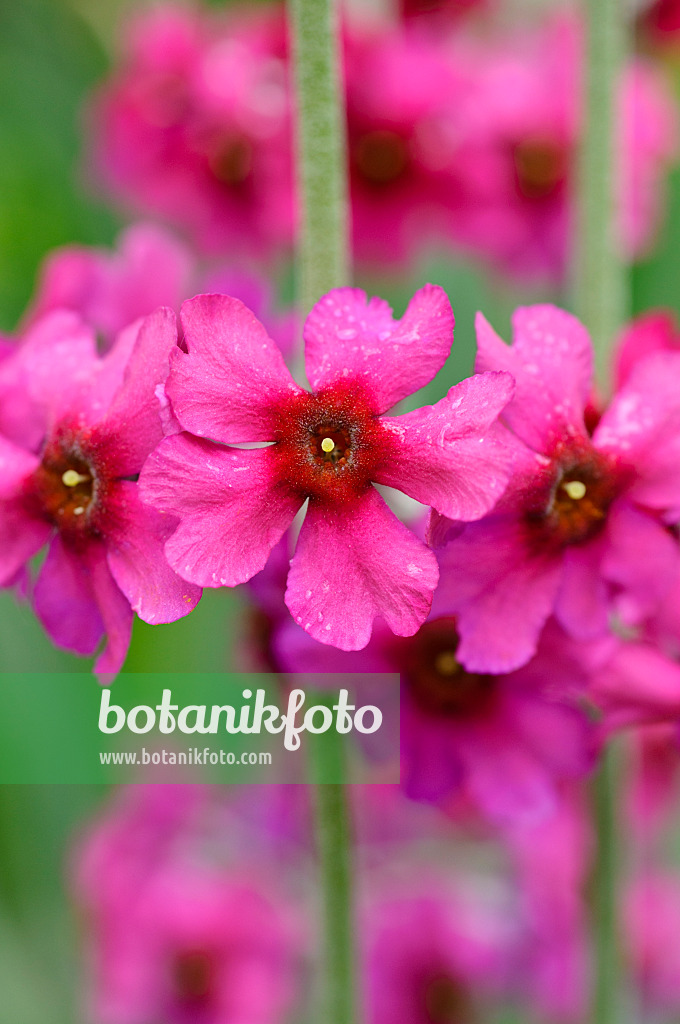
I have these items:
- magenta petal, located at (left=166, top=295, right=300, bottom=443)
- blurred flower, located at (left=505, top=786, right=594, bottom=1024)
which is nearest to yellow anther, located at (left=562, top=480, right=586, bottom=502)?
magenta petal, located at (left=166, top=295, right=300, bottom=443)

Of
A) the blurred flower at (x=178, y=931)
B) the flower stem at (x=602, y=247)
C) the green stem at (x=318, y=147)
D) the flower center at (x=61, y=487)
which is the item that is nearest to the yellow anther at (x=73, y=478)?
the flower center at (x=61, y=487)

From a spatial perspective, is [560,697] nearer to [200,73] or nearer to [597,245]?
[597,245]

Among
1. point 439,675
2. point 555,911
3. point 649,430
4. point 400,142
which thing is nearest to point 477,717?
point 439,675

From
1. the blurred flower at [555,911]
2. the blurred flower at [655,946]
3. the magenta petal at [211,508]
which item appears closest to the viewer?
the magenta petal at [211,508]

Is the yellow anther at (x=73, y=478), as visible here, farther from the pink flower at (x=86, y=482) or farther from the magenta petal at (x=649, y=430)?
the magenta petal at (x=649, y=430)

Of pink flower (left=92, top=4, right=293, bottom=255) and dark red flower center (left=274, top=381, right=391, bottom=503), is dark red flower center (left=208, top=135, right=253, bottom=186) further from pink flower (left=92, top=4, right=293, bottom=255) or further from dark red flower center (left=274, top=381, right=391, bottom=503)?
dark red flower center (left=274, top=381, right=391, bottom=503)
